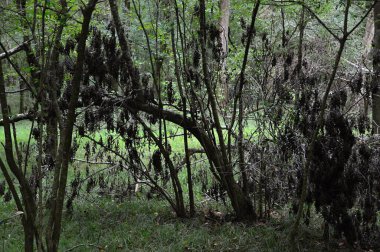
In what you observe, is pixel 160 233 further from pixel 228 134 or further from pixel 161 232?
pixel 228 134

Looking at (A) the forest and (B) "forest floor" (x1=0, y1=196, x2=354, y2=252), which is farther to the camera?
(B) "forest floor" (x1=0, y1=196, x2=354, y2=252)

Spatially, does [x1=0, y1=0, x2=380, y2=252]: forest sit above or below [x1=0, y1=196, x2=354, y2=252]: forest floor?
above

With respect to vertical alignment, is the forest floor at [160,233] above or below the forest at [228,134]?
below

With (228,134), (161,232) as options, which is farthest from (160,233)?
(228,134)

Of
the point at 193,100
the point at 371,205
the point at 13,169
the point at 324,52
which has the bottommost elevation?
the point at 371,205

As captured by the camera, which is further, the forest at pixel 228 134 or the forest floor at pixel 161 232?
the forest floor at pixel 161 232

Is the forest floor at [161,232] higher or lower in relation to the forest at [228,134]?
lower

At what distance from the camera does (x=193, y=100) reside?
6078 mm

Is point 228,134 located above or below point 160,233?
above

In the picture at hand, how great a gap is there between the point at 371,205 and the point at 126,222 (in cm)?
322

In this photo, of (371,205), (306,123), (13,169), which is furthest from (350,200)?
(13,169)

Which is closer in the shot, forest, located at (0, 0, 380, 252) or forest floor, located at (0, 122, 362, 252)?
forest, located at (0, 0, 380, 252)

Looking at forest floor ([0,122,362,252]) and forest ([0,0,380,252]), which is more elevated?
forest ([0,0,380,252])

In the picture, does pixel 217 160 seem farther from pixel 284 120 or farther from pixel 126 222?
pixel 126 222
